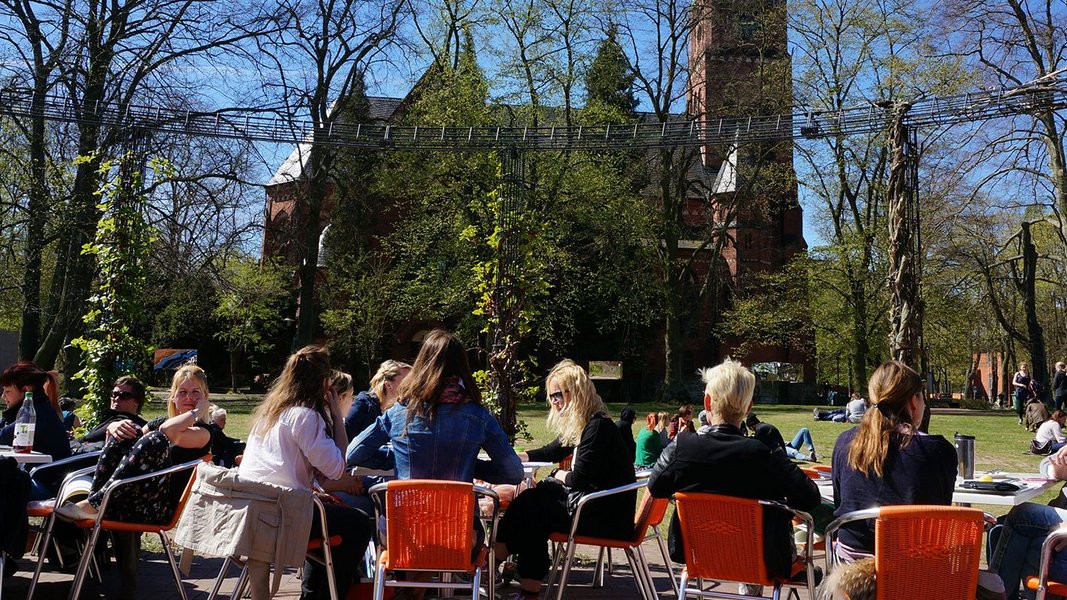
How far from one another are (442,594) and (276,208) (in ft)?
146

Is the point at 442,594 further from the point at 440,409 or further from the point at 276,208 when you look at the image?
the point at 276,208

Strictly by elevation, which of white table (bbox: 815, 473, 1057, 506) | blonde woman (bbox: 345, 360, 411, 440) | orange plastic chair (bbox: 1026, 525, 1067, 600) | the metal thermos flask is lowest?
orange plastic chair (bbox: 1026, 525, 1067, 600)

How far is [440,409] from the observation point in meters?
5.32

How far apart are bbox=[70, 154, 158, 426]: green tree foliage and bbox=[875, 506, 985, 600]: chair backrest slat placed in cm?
944

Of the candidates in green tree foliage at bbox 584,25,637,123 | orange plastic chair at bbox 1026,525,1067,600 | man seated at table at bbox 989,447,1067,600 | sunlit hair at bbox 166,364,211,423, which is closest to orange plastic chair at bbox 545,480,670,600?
man seated at table at bbox 989,447,1067,600

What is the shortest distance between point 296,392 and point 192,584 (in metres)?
2.42

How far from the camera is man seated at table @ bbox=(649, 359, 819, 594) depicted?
189 inches

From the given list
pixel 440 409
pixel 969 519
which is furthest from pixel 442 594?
pixel 969 519

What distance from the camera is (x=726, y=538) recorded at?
4762 mm

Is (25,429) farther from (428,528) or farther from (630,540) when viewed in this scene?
(630,540)

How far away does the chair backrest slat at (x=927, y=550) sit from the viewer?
158 inches

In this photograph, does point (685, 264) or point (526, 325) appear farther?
point (685, 264)

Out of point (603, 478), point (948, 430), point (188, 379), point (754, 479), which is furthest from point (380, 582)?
point (948, 430)

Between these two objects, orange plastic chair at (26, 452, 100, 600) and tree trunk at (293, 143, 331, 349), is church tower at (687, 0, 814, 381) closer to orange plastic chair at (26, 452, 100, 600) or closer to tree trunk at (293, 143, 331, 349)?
tree trunk at (293, 143, 331, 349)
